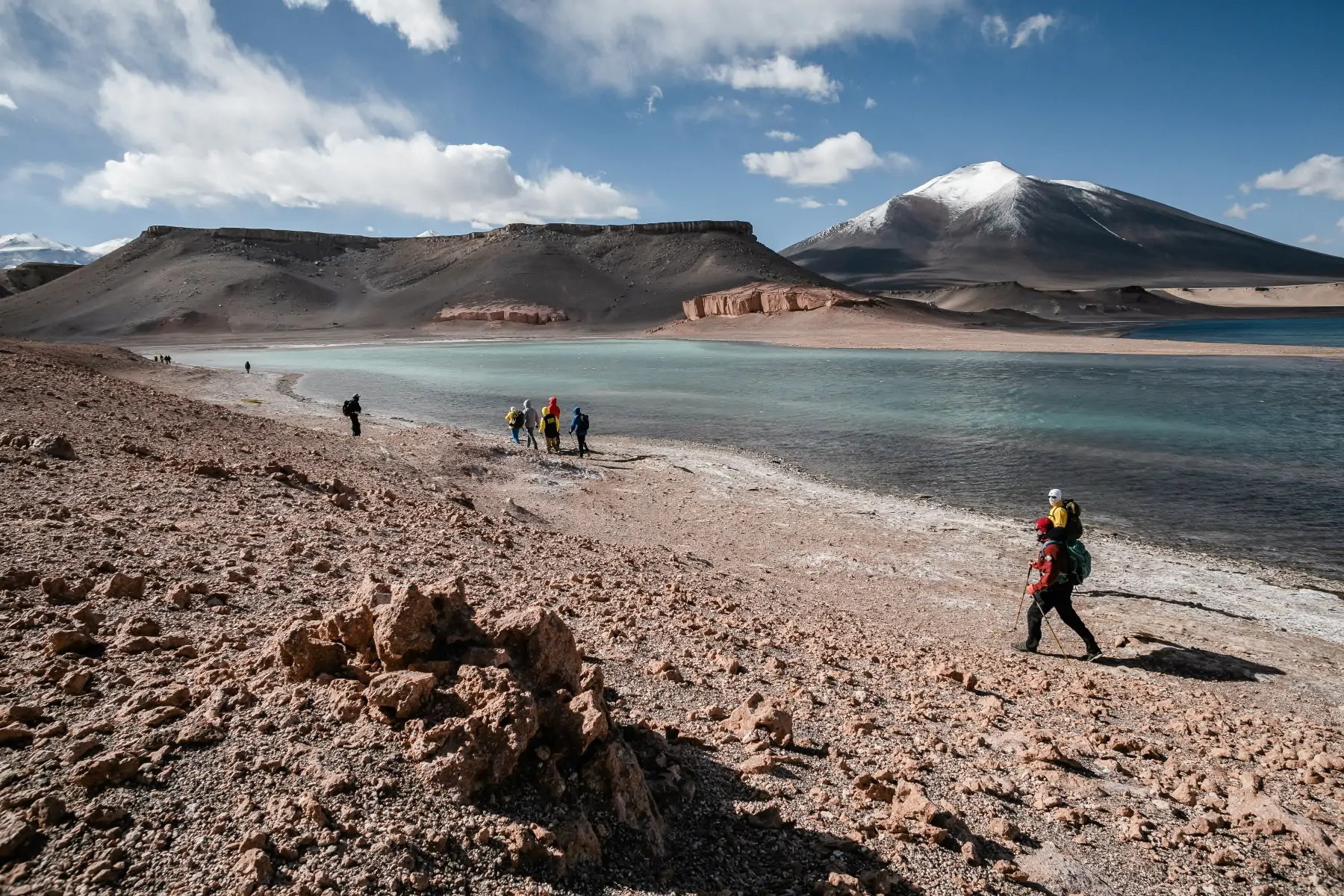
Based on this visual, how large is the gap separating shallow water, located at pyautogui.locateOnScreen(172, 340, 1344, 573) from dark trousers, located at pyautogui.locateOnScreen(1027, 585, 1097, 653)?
5154 mm

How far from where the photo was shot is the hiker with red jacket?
21.4 ft

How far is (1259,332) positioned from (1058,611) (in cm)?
8239

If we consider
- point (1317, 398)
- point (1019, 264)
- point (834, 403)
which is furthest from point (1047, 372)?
point (1019, 264)

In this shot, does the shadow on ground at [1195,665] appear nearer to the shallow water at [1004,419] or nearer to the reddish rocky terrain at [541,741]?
the reddish rocky terrain at [541,741]

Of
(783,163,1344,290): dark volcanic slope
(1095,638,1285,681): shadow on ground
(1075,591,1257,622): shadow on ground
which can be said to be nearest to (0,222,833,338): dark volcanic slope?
(783,163,1344,290): dark volcanic slope

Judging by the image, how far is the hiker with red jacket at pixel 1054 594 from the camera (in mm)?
6531

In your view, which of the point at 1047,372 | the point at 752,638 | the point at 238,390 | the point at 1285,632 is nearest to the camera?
the point at 752,638

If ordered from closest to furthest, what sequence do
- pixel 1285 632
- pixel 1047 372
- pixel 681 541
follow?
pixel 1285 632 → pixel 681 541 → pixel 1047 372

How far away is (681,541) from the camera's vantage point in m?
9.62

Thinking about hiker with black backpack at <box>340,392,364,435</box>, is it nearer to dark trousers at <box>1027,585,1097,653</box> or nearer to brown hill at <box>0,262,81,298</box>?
dark trousers at <box>1027,585,1097,653</box>

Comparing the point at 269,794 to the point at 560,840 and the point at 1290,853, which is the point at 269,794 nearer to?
the point at 560,840

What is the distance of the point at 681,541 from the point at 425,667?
258 inches

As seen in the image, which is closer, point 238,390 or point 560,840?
point 560,840

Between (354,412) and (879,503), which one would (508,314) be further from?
(879,503)
